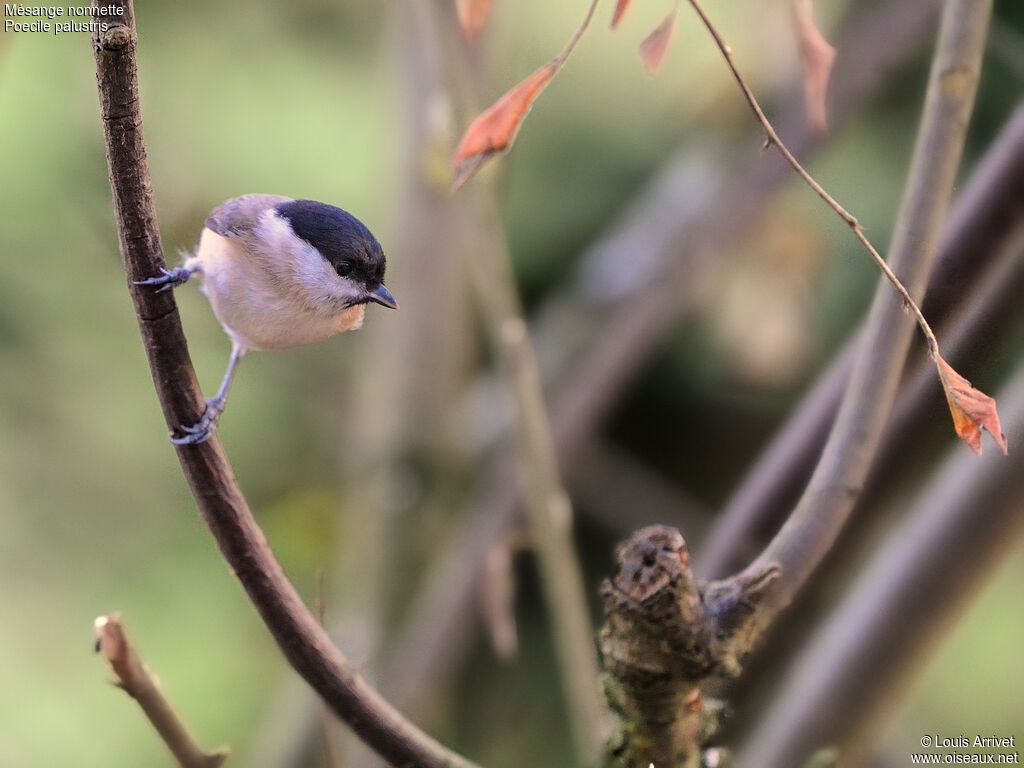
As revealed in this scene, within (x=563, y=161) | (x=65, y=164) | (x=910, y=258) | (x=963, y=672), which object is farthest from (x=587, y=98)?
(x=910, y=258)

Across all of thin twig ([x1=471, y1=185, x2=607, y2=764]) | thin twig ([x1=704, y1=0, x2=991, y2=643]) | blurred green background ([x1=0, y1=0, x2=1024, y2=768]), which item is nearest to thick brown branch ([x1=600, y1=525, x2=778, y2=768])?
thin twig ([x1=704, y1=0, x2=991, y2=643])

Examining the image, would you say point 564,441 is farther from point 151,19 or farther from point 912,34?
point 151,19

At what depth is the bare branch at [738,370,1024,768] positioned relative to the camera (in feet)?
2.63

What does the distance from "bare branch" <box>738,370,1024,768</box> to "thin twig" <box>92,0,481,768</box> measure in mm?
421

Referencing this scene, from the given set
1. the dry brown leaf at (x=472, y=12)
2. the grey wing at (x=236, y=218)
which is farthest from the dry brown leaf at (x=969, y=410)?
the grey wing at (x=236, y=218)

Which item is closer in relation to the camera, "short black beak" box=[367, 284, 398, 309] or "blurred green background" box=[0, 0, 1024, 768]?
"short black beak" box=[367, 284, 398, 309]

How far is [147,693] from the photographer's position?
52 cm

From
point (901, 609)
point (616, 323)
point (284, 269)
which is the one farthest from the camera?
point (616, 323)

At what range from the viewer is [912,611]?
0.84 m

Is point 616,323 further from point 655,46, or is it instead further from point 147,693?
point 147,693

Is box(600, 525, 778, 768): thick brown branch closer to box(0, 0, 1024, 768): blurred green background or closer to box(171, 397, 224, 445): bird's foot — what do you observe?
box(171, 397, 224, 445): bird's foot

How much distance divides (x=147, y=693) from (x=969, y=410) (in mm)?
407

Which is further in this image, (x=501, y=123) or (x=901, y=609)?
(x=901, y=609)

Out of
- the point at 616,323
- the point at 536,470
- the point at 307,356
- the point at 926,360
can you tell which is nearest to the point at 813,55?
the point at 926,360
